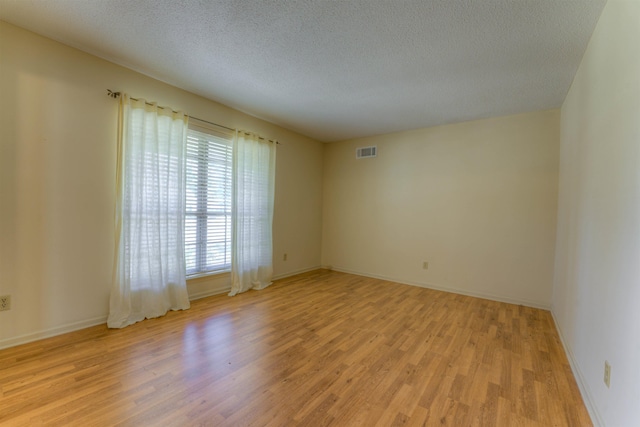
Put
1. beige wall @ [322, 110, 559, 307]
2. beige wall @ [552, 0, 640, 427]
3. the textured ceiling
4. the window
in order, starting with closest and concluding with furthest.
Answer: beige wall @ [552, 0, 640, 427]
the textured ceiling
the window
beige wall @ [322, 110, 559, 307]

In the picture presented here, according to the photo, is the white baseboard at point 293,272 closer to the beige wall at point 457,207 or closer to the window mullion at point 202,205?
the beige wall at point 457,207

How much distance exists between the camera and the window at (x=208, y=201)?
A: 3258 millimetres

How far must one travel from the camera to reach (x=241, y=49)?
7.45ft

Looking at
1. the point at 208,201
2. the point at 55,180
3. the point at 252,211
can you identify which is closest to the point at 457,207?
the point at 252,211

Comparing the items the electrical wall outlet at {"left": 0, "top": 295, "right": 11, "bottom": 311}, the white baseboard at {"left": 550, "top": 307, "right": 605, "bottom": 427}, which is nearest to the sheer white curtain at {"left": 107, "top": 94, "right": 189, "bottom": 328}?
the electrical wall outlet at {"left": 0, "top": 295, "right": 11, "bottom": 311}

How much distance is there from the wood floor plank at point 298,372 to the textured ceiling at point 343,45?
2.50 metres

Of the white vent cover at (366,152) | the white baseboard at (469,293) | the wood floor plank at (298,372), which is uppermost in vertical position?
the white vent cover at (366,152)

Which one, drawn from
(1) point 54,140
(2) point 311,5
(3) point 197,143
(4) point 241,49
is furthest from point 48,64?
(2) point 311,5

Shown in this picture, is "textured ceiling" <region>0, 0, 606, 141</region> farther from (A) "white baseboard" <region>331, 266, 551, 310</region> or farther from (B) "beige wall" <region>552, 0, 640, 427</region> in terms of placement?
(A) "white baseboard" <region>331, 266, 551, 310</region>

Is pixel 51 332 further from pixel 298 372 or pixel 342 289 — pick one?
pixel 342 289

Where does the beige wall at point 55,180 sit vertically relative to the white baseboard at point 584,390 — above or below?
above

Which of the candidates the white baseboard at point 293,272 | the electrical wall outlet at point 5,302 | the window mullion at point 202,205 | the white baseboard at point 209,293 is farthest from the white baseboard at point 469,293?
the electrical wall outlet at point 5,302

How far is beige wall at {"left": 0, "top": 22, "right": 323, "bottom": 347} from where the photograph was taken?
2096mm

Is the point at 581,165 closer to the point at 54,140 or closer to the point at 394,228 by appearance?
the point at 394,228
